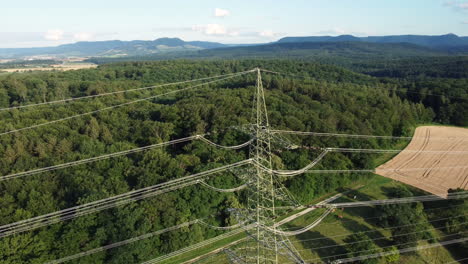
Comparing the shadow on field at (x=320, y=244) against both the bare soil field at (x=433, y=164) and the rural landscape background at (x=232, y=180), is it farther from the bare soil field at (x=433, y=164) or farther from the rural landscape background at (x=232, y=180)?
the bare soil field at (x=433, y=164)

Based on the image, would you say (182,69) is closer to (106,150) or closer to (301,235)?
(106,150)

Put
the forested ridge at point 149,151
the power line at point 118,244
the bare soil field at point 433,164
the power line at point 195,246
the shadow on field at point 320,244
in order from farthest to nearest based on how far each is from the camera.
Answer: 1. the bare soil field at point 433,164
2. the shadow on field at point 320,244
3. the power line at point 195,246
4. the forested ridge at point 149,151
5. the power line at point 118,244

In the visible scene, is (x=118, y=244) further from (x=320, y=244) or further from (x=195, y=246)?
(x=320, y=244)

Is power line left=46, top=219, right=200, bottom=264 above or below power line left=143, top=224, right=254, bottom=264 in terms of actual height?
above

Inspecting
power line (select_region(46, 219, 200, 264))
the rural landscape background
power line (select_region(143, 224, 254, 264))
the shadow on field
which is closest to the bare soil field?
the rural landscape background

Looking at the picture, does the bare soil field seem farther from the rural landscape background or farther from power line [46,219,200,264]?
power line [46,219,200,264]

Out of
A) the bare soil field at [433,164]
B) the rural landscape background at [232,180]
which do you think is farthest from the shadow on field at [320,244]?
the bare soil field at [433,164]
